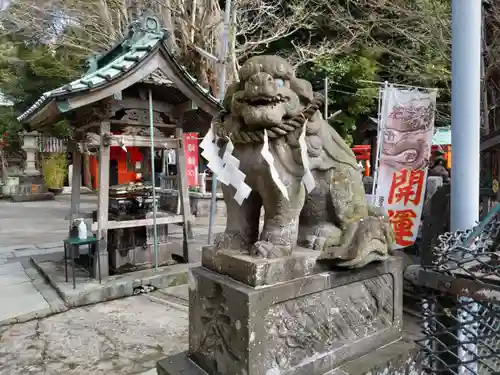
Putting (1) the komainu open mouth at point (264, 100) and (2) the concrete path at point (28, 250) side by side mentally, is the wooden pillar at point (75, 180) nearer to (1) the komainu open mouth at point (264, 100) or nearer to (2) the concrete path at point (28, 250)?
(2) the concrete path at point (28, 250)

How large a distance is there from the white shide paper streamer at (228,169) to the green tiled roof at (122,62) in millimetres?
3271

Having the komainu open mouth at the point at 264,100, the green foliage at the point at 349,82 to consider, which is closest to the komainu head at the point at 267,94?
the komainu open mouth at the point at 264,100

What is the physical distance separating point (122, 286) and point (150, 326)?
3.56ft

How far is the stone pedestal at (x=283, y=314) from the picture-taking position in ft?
5.86

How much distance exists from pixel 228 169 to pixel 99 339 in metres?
2.75

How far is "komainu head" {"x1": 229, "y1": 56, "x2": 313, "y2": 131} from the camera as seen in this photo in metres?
1.90

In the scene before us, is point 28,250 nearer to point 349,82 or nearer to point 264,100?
point 264,100

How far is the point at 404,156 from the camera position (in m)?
6.07

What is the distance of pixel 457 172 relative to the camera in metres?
2.34

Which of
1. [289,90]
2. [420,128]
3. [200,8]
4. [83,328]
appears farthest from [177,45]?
[289,90]

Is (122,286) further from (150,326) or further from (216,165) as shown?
(216,165)

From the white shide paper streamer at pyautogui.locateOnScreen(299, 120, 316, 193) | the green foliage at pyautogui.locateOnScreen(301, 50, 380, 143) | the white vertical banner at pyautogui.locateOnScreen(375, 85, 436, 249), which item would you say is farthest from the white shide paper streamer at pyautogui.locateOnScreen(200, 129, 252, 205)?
the green foliage at pyautogui.locateOnScreen(301, 50, 380, 143)

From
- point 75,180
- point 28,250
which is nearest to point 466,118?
point 75,180

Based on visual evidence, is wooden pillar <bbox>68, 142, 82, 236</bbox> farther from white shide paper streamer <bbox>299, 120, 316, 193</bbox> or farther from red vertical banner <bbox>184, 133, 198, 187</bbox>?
red vertical banner <bbox>184, 133, 198, 187</bbox>
